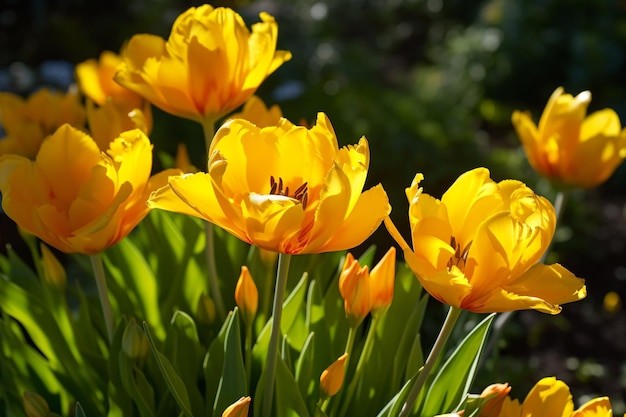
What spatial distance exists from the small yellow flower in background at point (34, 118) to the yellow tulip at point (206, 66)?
0.40m

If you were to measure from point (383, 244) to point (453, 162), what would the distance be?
0.65 meters

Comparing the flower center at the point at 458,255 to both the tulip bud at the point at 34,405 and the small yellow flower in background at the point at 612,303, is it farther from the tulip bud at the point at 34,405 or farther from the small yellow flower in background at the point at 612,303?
the small yellow flower in background at the point at 612,303

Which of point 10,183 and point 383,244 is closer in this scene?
point 10,183

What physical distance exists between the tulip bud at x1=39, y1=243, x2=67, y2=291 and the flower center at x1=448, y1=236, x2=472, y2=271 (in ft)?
2.09

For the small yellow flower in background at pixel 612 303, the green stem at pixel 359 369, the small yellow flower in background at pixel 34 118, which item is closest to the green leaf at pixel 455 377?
the green stem at pixel 359 369

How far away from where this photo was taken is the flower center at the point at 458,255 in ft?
2.94

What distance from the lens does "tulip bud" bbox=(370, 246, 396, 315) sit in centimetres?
105

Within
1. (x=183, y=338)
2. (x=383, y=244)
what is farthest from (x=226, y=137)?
(x=383, y=244)

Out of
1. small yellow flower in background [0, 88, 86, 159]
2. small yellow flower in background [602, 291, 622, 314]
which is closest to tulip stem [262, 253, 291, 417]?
small yellow flower in background [0, 88, 86, 159]

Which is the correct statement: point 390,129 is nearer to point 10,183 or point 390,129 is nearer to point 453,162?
point 453,162

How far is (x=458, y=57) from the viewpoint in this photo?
410cm

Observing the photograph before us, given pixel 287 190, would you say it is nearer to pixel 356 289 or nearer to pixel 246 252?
pixel 356 289

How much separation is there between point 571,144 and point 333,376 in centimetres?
76

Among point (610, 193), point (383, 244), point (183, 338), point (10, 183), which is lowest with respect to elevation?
point (610, 193)
